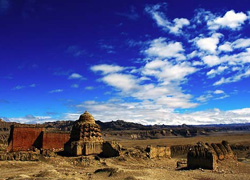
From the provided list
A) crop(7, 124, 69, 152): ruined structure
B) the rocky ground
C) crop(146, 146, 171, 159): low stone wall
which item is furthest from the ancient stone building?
crop(146, 146, 171, 159): low stone wall

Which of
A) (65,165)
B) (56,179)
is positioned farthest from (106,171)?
(65,165)

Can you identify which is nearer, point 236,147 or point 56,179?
point 56,179

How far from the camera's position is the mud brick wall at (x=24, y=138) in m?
30.6

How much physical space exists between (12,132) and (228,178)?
2570 centimetres

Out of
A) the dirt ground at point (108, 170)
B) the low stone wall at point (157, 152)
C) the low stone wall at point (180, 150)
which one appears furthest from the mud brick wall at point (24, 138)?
the low stone wall at point (180, 150)

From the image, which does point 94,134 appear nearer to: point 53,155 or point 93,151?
point 93,151

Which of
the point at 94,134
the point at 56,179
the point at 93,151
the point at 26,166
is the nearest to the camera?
the point at 56,179

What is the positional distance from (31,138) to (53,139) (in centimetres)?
303

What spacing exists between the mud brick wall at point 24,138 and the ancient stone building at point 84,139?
4.42 meters

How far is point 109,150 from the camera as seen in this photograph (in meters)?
28.5

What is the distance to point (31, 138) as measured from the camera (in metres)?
32.1

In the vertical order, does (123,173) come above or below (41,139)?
below

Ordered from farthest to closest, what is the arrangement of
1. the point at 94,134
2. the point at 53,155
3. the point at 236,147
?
the point at 236,147, the point at 94,134, the point at 53,155

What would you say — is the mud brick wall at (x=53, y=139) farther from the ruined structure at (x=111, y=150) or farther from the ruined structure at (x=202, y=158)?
the ruined structure at (x=202, y=158)
